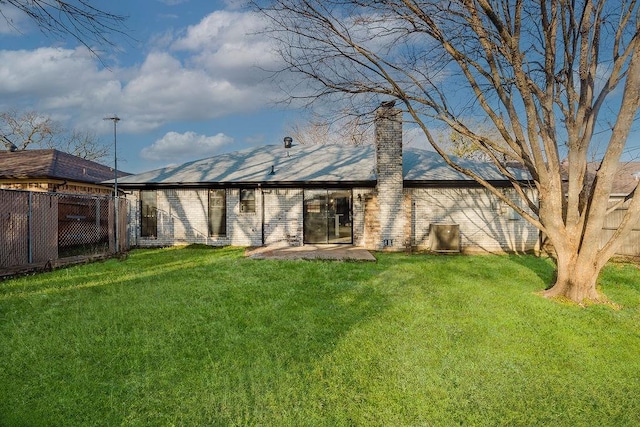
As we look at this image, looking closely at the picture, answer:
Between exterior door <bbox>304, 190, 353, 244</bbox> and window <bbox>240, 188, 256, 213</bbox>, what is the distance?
6.29 feet

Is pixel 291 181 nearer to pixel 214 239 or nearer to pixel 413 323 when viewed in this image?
pixel 214 239

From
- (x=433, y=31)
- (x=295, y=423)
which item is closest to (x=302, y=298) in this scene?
(x=295, y=423)

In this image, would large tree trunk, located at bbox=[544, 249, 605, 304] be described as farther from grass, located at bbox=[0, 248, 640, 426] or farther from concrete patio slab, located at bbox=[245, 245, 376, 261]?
concrete patio slab, located at bbox=[245, 245, 376, 261]

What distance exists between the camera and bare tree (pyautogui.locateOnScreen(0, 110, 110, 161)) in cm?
2778

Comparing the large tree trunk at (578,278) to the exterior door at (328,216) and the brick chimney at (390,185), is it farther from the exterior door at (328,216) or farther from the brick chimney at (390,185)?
the exterior door at (328,216)

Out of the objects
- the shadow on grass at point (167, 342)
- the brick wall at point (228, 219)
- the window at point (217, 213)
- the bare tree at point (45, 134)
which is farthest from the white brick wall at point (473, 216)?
the bare tree at point (45, 134)

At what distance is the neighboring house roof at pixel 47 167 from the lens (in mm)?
14383

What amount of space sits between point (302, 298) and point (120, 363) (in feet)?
9.63

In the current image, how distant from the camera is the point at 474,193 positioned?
12.8 meters

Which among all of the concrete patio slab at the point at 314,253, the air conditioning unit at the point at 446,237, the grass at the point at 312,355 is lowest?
the grass at the point at 312,355

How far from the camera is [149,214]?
44.6ft

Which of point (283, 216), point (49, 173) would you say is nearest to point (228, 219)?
point (283, 216)

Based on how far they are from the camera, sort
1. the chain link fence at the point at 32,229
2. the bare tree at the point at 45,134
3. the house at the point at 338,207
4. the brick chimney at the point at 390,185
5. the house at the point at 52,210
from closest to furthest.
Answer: the chain link fence at the point at 32,229 → the house at the point at 52,210 → the brick chimney at the point at 390,185 → the house at the point at 338,207 → the bare tree at the point at 45,134

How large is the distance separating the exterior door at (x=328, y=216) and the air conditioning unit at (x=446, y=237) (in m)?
2.90
